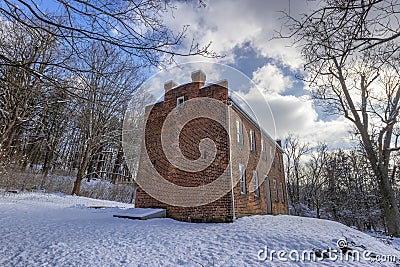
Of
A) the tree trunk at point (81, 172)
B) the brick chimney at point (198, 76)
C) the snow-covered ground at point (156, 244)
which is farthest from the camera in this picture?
the tree trunk at point (81, 172)

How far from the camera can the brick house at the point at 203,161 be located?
8016 mm

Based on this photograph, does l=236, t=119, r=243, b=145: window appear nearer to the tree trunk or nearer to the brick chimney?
the brick chimney

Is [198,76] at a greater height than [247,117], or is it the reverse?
[198,76]

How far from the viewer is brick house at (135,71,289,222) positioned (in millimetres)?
8016

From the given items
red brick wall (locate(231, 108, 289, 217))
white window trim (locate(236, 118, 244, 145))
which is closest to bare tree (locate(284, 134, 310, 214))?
red brick wall (locate(231, 108, 289, 217))

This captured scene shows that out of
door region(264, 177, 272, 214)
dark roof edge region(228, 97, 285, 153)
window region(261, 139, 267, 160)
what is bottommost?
door region(264, 177, 272, 214)

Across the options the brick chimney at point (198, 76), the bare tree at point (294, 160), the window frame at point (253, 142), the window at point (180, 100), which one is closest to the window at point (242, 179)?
the window frame at point (253, 142)

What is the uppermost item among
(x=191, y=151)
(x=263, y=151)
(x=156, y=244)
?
(x=263, y=151)

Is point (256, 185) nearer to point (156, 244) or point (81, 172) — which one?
point (156, 244)

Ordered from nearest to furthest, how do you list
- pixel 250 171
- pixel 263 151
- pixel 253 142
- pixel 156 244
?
pixel 156 244 → pixel 250 171 → pixel 253 142 → pixel 263 151

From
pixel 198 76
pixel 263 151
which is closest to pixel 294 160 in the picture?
pixel 263 151

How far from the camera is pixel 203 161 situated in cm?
855

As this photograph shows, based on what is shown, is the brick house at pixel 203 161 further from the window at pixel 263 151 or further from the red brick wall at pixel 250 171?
the window at pixel 263 151

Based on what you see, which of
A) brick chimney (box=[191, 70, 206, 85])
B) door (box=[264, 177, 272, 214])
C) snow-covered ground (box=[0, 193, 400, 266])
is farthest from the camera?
door (box=[264, 177, 272, 214])
